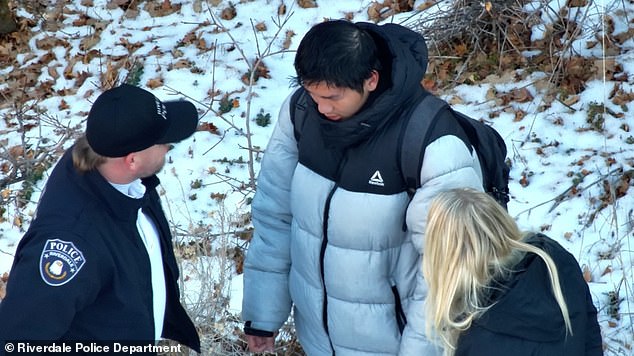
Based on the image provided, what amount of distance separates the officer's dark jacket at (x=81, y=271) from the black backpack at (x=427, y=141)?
26.4 inches

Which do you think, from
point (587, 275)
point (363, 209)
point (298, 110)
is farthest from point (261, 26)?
point (363, 209)

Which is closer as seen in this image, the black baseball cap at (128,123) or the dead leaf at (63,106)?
the black baseball cap at (128,123)

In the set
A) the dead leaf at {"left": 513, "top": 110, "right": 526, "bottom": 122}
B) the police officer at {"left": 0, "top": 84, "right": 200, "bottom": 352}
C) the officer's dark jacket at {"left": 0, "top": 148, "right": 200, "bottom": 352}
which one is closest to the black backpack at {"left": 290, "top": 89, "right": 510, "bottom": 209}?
the police officer at {"left": 0, "top": 84, "right": 200, "bottom": 352}

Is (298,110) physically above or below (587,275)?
above

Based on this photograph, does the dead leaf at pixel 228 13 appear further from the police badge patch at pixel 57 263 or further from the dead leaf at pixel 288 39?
the police badge patch at pixel 57 263

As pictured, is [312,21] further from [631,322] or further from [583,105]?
[631,322]

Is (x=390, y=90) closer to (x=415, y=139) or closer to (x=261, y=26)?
(x=415, y=139)

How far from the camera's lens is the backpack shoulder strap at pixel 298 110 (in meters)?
3.21

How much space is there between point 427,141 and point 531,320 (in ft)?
2.23

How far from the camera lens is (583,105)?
635 centimetres

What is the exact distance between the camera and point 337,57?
112 inches

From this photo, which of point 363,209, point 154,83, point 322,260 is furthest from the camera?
point 154,83

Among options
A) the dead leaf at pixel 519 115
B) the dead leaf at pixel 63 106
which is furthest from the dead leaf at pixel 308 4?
the dead leaf at pixel 519 115

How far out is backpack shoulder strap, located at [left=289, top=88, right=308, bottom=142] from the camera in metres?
3.21
